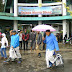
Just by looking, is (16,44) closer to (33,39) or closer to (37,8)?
(33,39)

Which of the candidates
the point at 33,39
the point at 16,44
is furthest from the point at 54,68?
the point at 33,39

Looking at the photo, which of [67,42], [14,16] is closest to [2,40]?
[67,42]

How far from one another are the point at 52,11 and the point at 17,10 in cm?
562

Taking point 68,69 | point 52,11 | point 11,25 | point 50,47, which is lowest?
point 68,69

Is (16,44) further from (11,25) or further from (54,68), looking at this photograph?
(11,25)

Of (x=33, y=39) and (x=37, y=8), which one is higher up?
(x=37, y=8)

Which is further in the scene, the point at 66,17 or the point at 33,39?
the point at 66,17

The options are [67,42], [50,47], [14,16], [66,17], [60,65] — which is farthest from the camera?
[14,16]

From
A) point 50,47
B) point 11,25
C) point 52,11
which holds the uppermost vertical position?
point 52,11

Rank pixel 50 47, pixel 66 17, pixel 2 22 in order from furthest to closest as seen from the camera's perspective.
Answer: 1. pixel 2 22
2. pixel 66 17
3. pixel 50 47

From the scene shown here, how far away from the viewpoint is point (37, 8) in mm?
20312

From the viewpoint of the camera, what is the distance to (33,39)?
32.8ft

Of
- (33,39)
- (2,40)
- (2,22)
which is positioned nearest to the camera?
(2,40)

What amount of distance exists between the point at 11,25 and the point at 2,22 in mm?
1650
